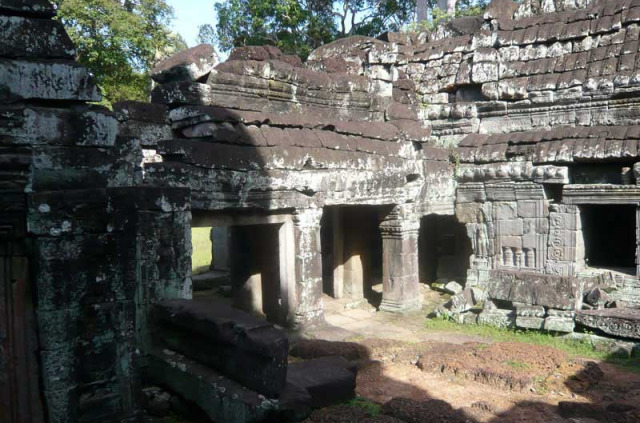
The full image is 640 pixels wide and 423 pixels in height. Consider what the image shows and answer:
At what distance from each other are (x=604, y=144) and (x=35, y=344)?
9887mm

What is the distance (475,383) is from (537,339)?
2423 mm

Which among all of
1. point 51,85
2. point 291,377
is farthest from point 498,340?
point 51,85

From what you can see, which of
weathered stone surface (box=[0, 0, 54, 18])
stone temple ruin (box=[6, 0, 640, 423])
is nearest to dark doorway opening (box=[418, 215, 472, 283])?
stone temple ruin (box=[6, 0, 640, 423])

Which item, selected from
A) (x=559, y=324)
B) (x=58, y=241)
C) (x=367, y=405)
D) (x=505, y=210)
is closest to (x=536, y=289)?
(x=559, y=324)


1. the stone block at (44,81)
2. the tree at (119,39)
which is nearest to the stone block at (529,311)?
the stone block at (44,81)

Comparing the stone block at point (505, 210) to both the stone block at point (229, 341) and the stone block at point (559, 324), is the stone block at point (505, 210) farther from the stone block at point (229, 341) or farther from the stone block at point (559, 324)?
the stone block at point (229, 341)

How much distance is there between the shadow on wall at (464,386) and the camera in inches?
230

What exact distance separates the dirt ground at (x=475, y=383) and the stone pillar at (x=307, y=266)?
38cm

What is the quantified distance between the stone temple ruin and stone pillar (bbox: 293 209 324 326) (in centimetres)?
4

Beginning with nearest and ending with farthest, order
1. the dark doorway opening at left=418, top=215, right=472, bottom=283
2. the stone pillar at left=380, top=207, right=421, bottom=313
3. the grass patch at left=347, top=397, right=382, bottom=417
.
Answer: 1. the grass patch at left=347, top=397, right=382, bottom=417
2. the stone pillar at left=380, top=207, right=421, bottom=313
3. the dark doorway opening at left=418, top=215, right=472, bottom=283

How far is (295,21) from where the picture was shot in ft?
81.6

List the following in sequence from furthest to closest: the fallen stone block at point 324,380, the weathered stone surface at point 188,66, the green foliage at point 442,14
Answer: the green foliage at point 442,14
the weathered stone surface at point 188,66
the fallen stone block at point 324,380

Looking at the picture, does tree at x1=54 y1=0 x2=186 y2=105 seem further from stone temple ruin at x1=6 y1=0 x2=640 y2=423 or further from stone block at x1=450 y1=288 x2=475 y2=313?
stone block at x1=450 y1=288 x2=475 y2=313

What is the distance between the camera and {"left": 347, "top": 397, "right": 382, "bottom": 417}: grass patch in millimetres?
5885
